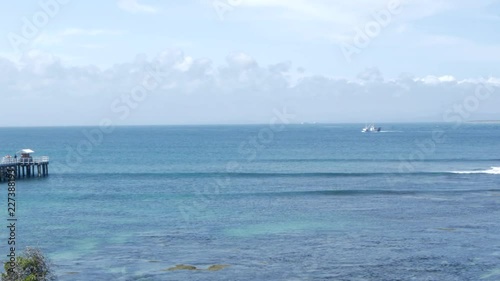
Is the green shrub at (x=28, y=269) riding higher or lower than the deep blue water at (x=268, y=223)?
higher

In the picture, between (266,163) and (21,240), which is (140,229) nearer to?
(21,240)

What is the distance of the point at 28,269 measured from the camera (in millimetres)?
32156

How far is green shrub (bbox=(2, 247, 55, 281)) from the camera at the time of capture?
3070cm

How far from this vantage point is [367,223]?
57906 millimetres

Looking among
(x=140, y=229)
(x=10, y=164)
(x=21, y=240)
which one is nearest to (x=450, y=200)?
(x=140, y=229)

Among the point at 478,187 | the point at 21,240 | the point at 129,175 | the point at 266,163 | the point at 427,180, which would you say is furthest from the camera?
the point at 266,163

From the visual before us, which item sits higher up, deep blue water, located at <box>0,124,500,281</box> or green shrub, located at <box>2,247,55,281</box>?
green shrub, located at <box>2,247,55,281</box>

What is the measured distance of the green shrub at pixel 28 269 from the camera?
3070 cm

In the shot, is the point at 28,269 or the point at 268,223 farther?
the point at 268,223

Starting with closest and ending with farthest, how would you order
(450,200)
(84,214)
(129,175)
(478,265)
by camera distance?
(478,265) < (84,214) < (450,200) < (129,175)

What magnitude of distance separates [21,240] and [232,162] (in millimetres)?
81345

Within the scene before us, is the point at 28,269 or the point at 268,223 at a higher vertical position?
the point at 28,269

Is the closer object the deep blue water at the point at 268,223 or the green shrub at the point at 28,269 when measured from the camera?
the green shrub at the point at 28,269

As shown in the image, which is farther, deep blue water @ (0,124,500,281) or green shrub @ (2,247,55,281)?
deep blue water @ (0,124,500,281)
